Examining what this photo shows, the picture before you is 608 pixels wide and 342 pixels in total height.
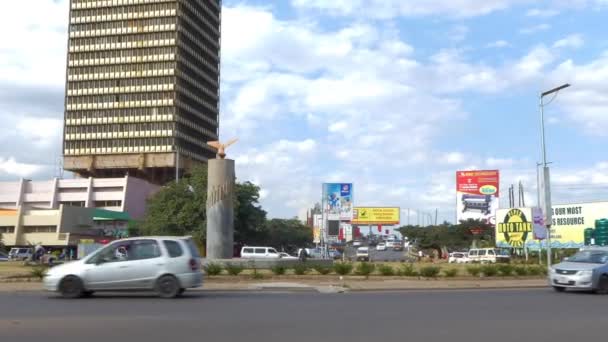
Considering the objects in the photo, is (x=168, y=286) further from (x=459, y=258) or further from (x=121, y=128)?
(x=121, y=128)

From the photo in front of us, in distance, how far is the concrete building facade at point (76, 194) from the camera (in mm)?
112938

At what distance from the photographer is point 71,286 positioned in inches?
674

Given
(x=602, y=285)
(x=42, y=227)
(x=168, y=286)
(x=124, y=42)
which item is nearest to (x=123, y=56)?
(x=124, y=42)

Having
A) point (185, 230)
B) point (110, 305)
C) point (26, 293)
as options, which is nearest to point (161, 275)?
point (110, 305)

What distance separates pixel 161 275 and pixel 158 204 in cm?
5542

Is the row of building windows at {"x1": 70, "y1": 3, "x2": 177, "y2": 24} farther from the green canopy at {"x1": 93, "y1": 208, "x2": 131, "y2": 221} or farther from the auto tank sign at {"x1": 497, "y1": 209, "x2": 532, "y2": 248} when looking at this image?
the auto tank sign at {"x1": 497, "y1": 209, "x2": 532, "y2": 248}

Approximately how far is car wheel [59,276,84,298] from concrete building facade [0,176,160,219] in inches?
3854

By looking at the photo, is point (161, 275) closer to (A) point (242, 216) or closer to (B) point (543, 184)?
(B) point (543, 184)

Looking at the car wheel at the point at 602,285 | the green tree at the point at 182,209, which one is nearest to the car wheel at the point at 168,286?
the car wheel at the point at 602,285

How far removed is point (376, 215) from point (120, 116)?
52833 mm

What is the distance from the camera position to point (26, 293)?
19.4 metres

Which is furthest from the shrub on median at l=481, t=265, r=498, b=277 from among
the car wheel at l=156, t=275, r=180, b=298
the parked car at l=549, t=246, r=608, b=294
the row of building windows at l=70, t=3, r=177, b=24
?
the row of building windows at l=70, t=3, r=177, b=24

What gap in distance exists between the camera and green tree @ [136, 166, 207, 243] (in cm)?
6895

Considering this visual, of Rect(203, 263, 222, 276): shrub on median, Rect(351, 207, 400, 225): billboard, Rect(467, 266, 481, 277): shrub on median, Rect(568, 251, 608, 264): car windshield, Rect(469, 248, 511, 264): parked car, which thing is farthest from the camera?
Rect(351, 207, 400, 225): billboard
